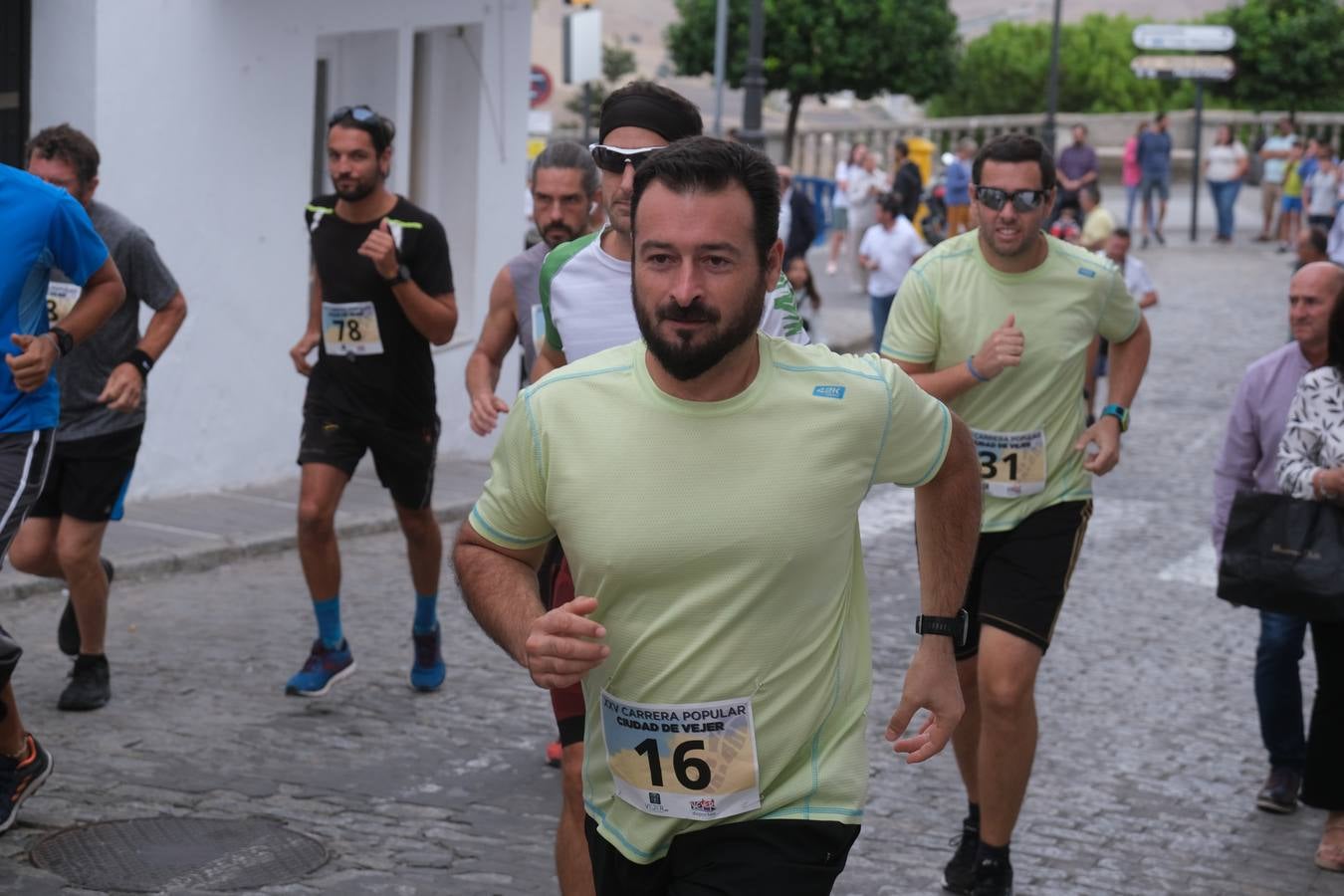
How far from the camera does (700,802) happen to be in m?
3.37

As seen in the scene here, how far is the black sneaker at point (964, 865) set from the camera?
558 centimetres

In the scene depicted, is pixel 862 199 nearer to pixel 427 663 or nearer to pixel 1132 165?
pixel 1132 165

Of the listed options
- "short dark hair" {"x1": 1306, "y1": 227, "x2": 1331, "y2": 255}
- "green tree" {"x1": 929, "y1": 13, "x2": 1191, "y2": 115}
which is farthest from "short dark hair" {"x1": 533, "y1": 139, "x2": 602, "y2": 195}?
"green tree" {"x1": 929, "y1": 13, "x2": 1191, "y2": 115}

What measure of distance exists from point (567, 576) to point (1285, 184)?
29.5 metres

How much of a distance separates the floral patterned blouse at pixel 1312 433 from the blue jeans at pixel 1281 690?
69 centimetres

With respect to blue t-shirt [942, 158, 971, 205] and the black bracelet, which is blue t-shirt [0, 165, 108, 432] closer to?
the black bracelet

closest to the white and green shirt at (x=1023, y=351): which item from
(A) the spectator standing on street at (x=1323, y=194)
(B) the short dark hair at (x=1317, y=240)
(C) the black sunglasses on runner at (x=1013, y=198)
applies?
(C) the black sunglasses on runner at (x=1013, y=198)

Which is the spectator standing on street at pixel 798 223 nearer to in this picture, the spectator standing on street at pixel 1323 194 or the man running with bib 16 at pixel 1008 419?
the spectator standing on street at pixel 1323 194

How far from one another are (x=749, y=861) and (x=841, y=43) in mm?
41914

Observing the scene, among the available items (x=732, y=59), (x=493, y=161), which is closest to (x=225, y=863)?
(x=493, y=161)

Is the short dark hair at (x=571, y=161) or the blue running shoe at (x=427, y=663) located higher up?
the short dark hair at (x=571, y=161)

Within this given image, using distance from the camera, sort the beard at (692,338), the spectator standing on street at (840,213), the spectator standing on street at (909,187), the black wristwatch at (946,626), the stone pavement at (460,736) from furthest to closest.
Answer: the spectator standing on street at (840,213) < the spectator standing on street at (909,187) < the stone pavement at (460,736) < the black wristwatch at (946,626) < the beard at (692,338)

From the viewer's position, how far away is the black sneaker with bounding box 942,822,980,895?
5582mm

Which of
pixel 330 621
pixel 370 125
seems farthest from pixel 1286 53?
pixel 330 621
